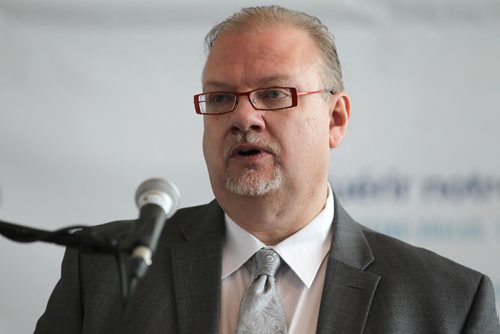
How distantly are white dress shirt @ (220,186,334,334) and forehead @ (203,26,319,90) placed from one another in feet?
1.45

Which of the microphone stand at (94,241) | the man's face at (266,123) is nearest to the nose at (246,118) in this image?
the man's face at (266,123)

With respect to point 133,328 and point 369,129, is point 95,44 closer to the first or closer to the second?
point 369,129

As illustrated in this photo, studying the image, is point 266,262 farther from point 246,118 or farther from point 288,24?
point 288,24

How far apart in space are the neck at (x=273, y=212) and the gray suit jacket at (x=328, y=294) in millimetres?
105

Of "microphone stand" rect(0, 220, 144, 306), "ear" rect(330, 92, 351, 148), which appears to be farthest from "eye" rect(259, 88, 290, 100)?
"microphone stand" rect(0, 220, 144, 306)

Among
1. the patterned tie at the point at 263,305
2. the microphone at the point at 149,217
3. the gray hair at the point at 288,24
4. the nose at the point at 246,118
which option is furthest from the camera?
the gray hair at the point at 288,24

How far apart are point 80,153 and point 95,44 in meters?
A: 0.47

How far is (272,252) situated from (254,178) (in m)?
0.24

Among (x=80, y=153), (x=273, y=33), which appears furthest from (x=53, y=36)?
(x=273, y=33)

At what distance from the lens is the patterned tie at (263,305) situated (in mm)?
2115

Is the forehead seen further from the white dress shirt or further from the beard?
the white dress shirt

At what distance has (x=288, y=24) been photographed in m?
2.45

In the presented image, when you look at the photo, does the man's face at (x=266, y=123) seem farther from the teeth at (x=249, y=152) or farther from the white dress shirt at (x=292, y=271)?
the white dress shirt at (x=292, y=271)

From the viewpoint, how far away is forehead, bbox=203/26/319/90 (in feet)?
7.54
